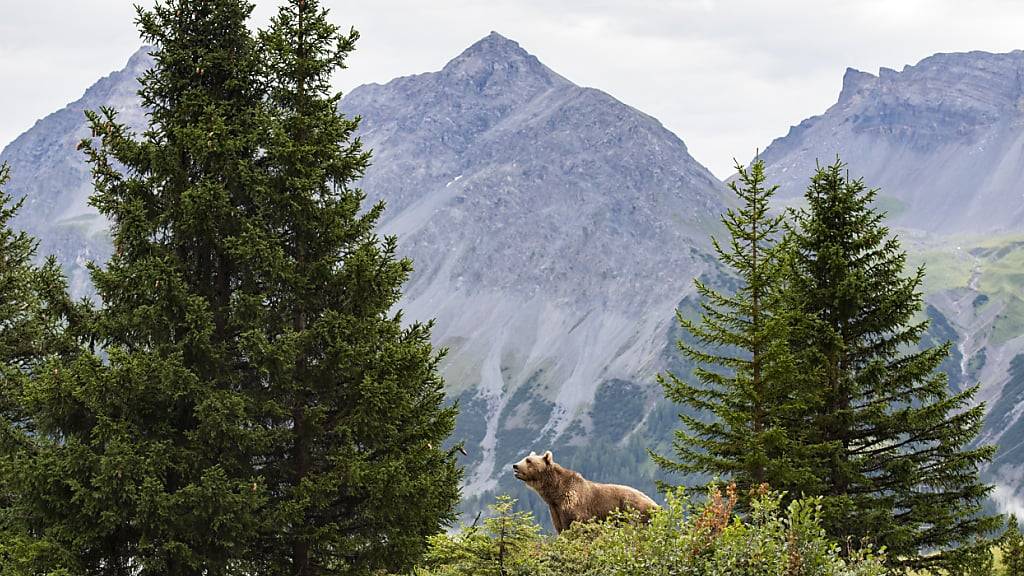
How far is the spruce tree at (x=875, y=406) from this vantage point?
72.7ft

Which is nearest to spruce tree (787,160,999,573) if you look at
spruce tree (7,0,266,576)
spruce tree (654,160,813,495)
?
spruce tree (654,160,813,495)

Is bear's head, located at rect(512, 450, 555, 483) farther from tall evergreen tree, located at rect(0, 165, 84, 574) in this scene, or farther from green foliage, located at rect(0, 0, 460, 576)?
tall evergreen tree, located at rect(0, 165, 84, 574)

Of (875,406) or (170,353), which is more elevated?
(875,406)

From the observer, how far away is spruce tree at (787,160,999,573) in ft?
72.7

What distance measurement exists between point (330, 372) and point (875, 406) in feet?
40.8

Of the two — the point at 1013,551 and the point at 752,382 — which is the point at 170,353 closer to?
the point at 752,382

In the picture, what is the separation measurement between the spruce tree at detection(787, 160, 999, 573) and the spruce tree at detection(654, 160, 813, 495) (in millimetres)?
1187

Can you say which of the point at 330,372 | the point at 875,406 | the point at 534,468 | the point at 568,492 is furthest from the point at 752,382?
the point at 330,372

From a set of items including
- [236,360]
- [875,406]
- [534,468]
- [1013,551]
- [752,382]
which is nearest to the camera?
[534,468]

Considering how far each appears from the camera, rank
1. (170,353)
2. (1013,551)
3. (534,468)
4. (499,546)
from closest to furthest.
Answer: (499,546)
(534,468)
(170,353)
(1013,551)

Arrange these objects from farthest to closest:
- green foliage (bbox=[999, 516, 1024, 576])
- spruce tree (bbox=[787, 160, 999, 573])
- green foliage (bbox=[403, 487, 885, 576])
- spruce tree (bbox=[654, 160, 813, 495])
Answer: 1. green foliage (bbox=[999, 516, 1024, 576])
2. spruce tree (bbox=[787, 160, 999, 573])
3. spruce tree (bbox=[654, 160, 813, 495])
4. green foliage (bbox=[403, 487, 885, 576])

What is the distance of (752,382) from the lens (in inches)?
809

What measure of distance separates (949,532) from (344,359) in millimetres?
14254

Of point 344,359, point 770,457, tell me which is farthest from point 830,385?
point 344,359
